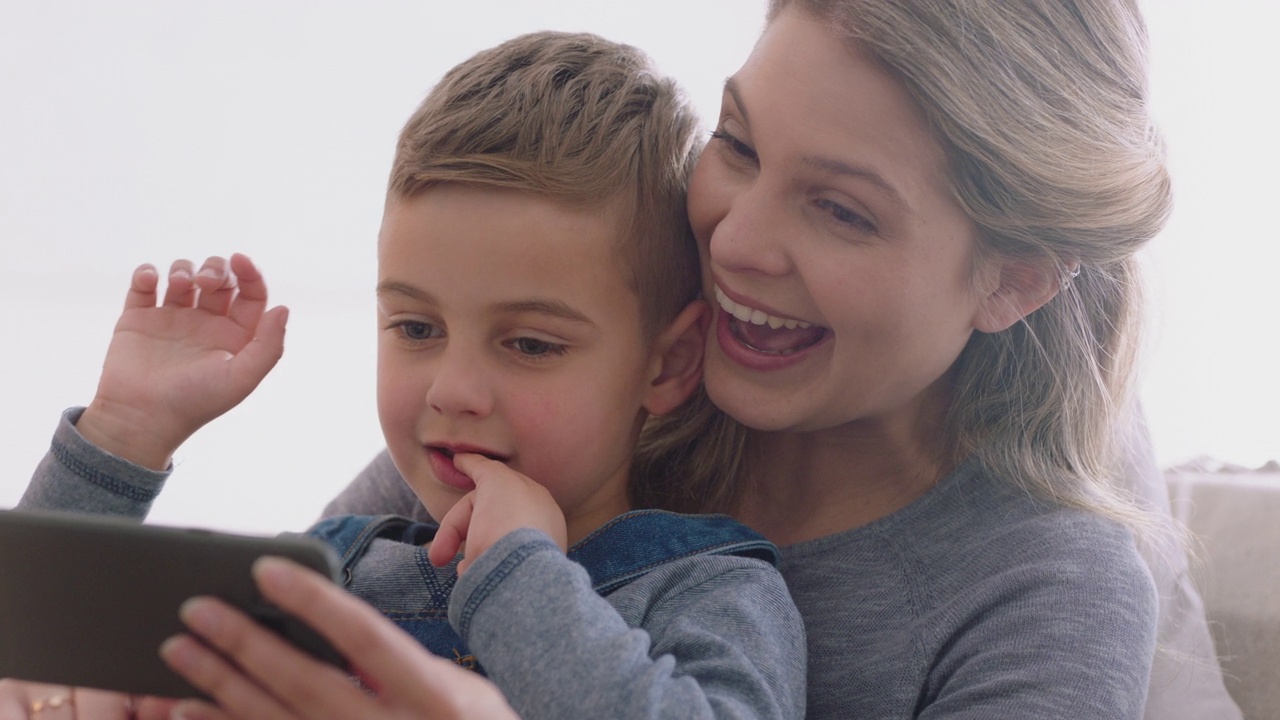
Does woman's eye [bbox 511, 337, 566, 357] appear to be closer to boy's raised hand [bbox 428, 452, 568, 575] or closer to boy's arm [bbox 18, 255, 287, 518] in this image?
boy's raised hand [bbox 428, 452, 568, 575]

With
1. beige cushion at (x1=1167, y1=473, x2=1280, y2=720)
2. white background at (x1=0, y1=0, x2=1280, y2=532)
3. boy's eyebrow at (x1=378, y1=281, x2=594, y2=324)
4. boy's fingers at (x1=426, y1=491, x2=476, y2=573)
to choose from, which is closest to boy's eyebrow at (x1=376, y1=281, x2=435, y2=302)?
boy's eyebrow at (x1=378, y1=281, x2=594, y2=324)

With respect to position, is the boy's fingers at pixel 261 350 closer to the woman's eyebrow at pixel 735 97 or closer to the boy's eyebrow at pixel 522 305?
the boy's eyebrow at pixel 522 305

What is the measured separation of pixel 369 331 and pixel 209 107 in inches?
26.4

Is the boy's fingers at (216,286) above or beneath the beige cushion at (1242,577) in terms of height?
above

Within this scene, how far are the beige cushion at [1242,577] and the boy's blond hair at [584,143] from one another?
733 millimetres

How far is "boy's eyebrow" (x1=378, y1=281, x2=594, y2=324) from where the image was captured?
4.05 ft

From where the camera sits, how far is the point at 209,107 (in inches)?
115

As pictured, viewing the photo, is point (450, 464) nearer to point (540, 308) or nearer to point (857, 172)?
point (540, 308)

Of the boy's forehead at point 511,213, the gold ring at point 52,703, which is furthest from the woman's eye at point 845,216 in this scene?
the gold ring at point 52,703

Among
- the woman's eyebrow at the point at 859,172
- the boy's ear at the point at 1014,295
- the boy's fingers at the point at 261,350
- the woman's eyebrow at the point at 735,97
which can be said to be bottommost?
the boy's fingers at the point at 261,350

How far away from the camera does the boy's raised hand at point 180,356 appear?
1405 millimetres

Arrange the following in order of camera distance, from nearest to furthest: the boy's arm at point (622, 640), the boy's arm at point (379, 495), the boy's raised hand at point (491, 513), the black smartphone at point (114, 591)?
1. the black smartphone at point (114, 591)
2. the boy's arm at point (622, 640)
3. the boy's raised hand at point (491, 513)
4. the boy's arm at point (379, 495)

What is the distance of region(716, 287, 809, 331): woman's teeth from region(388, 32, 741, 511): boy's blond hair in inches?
2.5

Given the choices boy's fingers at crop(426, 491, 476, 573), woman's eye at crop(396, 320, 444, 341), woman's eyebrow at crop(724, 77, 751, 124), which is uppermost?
woman's eyebrow at crop(724, 77, 751, 124)
